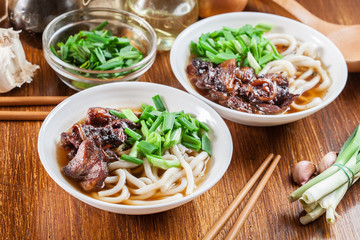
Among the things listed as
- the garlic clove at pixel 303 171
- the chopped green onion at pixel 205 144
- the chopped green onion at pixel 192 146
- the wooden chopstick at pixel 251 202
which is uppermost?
the chopped green onion at pixel 205 144

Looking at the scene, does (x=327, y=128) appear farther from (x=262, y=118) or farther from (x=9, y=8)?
(x=9, y=8)

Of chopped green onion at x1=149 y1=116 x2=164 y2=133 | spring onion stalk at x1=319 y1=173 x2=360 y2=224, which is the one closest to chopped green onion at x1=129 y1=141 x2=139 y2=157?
chopped green onion at x1=149 y1=116 x2=164 y2=133

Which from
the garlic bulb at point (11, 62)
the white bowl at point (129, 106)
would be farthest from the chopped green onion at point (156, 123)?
the garlic bulb at point (11, 62)

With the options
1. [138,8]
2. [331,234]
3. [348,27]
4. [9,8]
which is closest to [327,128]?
[331,234]

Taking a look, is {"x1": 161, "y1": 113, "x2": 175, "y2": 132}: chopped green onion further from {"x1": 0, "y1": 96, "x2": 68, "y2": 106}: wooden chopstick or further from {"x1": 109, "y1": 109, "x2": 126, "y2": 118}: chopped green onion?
{"x1": 0, "y1": 96, "x2": 68, "y2": 106}: wooden chopstick

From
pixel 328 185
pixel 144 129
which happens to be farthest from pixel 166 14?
pixel 328 185

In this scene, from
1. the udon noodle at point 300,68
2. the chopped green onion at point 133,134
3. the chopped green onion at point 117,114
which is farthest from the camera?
the udon noodle at point 300,68

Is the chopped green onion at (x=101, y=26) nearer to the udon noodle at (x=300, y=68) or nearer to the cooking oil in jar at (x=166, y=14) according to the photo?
the cooking oil in jar at (x=166, y=14)
